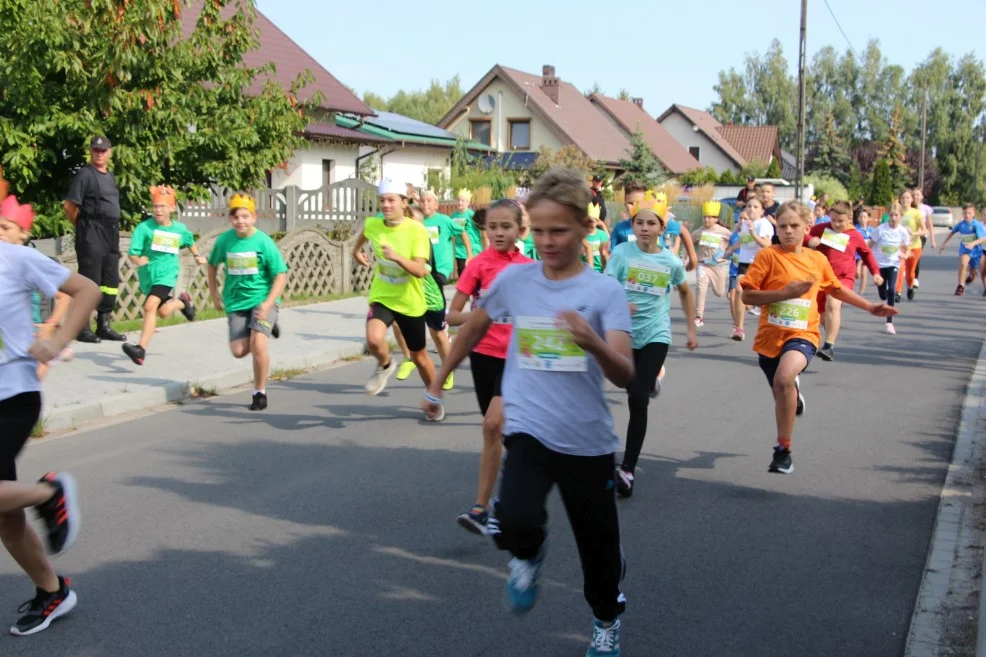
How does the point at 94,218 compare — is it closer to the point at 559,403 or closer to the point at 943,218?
the point at 559,403

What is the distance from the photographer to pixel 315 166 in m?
32.5

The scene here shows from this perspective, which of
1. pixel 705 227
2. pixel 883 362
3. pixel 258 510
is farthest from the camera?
pixel 705 227

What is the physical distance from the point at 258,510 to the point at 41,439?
109 inches

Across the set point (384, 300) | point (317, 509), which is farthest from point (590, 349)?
point (384, 300)

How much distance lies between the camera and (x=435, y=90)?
104000 millimetres

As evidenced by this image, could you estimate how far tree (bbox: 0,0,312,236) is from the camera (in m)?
14.2

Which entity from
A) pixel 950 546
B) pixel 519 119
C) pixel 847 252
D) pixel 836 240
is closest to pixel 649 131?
pixel 519 119

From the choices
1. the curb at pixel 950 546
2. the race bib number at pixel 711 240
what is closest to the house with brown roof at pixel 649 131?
the race bib number at pixel 711 240

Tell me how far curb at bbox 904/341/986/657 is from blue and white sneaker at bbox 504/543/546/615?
4.98 ft

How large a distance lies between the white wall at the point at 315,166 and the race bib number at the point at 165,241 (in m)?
20.1

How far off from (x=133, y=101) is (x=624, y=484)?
10.4 metres

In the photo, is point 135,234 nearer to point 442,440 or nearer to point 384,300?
point 384,300

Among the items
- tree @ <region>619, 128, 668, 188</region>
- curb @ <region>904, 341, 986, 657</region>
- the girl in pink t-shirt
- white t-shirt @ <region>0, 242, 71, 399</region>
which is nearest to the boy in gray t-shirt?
curb @ <region>904, 341, 986, 657</region>

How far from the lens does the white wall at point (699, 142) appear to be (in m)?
78.3
